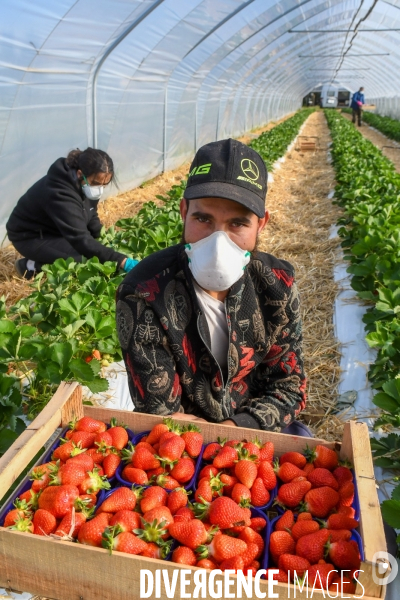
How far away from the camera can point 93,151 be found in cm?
471

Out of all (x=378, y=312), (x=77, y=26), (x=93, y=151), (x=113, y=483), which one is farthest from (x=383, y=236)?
(x=77, y=26)

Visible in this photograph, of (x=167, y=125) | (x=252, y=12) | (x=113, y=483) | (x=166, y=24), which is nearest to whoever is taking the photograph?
(x=113, y=483)

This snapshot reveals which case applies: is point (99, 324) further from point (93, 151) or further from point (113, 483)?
point (93, 151)

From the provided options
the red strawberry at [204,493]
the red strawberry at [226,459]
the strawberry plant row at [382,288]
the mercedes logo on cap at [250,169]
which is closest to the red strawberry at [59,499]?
the red strawberry at [204,493]

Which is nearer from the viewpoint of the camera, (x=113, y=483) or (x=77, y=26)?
(x=113, y=483)

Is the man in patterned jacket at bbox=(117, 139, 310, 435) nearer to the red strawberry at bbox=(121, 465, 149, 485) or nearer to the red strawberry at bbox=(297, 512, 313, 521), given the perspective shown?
the red strawberry at bbox=(121, 465, 149, 485)

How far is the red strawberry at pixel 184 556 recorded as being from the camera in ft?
4.60

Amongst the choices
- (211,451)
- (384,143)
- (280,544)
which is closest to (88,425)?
(211,451)

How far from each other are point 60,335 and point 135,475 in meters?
1.89

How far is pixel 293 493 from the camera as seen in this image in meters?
1.67

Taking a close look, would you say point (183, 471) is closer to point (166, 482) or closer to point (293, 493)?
point (166, 482)

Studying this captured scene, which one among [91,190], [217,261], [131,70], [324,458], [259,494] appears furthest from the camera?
[131,70]

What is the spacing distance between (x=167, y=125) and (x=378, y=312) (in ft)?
31.8

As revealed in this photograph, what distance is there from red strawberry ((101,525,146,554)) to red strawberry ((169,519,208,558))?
0.09 metres
